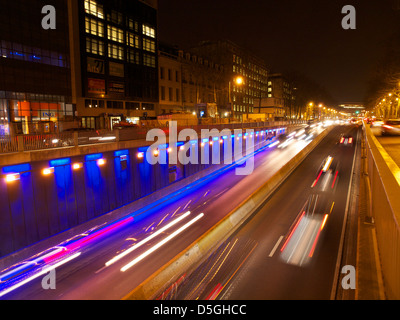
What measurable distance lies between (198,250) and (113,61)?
43.6m

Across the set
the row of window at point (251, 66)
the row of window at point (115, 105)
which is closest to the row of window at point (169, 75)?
the row of window at point (115, 105)

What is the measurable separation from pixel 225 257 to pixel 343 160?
68.7ft

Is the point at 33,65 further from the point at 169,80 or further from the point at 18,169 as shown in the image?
the point at 18,169

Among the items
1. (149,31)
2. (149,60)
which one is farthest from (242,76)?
(149,60)

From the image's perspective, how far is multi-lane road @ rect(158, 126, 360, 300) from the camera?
7.81 meters

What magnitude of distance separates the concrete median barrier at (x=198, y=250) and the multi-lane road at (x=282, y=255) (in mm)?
332

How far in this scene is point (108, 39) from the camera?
45.5 meters

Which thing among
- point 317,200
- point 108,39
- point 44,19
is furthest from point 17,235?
point 108,39

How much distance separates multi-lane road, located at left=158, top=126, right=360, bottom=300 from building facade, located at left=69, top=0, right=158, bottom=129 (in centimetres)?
3420

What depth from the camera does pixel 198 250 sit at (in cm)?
972

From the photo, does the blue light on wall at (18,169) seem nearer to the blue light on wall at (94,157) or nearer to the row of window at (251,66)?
the blue light on wall at (94,157)

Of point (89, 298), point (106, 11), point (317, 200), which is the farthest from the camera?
point (106, 11)

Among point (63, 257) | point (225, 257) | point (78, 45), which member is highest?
point (78, 45)
